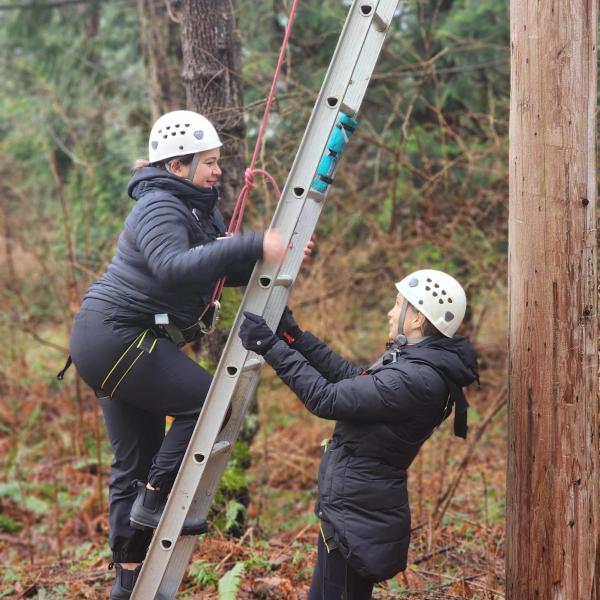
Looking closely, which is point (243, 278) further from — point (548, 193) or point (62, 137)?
point (62, 137)

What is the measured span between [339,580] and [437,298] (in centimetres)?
134

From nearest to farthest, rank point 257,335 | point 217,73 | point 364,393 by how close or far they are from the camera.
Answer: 1. point 364,393
2. point 257,335
3. point 217,73

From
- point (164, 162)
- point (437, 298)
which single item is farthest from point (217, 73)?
point (437, 298)

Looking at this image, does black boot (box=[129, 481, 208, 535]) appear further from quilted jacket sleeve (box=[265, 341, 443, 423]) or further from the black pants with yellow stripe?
quilted jacket sleeve (box=[265, 341, 443, 423])

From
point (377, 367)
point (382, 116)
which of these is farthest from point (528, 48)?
point (382, 116)

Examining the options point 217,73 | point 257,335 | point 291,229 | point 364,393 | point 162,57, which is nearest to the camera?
point 364,393

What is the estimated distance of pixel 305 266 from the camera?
926 cm

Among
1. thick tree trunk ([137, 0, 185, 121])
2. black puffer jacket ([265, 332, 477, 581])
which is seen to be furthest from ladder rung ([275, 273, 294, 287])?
thick tree trunk ([137, 0, 185, 121])

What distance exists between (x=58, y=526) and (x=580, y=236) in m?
5.22

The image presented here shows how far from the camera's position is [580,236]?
3.55 m

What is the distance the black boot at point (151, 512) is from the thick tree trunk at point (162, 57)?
19.2 ft

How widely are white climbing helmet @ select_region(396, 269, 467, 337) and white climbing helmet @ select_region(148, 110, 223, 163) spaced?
1.19 m

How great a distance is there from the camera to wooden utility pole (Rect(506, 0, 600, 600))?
3525 mm

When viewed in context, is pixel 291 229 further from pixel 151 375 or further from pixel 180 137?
pixel 151 375
